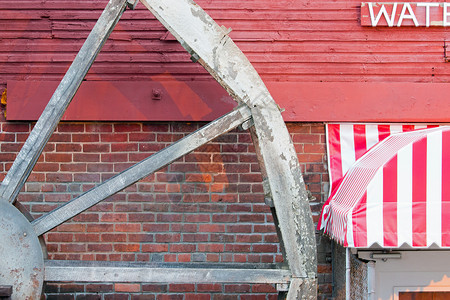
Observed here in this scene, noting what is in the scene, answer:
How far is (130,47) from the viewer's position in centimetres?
424

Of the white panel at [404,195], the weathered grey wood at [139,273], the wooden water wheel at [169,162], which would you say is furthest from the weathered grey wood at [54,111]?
the white panel at [404,195]

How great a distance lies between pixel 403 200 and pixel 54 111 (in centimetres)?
231

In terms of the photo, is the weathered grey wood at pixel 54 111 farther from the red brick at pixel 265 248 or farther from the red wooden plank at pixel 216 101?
the red brick at pixel 265 248

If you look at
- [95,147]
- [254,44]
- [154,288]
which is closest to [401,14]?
[254,44]

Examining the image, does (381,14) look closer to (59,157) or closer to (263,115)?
(263,115)

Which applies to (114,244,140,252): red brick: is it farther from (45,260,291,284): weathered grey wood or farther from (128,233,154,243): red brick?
(45,260,291,284): weathered grey wood

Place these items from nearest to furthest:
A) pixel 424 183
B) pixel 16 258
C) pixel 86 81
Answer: pixel 16 258 → pixel 424 183 → pixel 86 81

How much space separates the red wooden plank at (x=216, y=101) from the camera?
4125 mm

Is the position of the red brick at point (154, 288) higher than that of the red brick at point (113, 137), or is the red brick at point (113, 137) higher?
the red brick at point (113, 137)

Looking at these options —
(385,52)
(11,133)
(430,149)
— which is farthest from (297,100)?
(11,133)

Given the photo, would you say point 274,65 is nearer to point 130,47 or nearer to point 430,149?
point 130,47

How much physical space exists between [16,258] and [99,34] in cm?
148

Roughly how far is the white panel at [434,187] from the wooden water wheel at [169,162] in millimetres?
763

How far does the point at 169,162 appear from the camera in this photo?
121 inches
